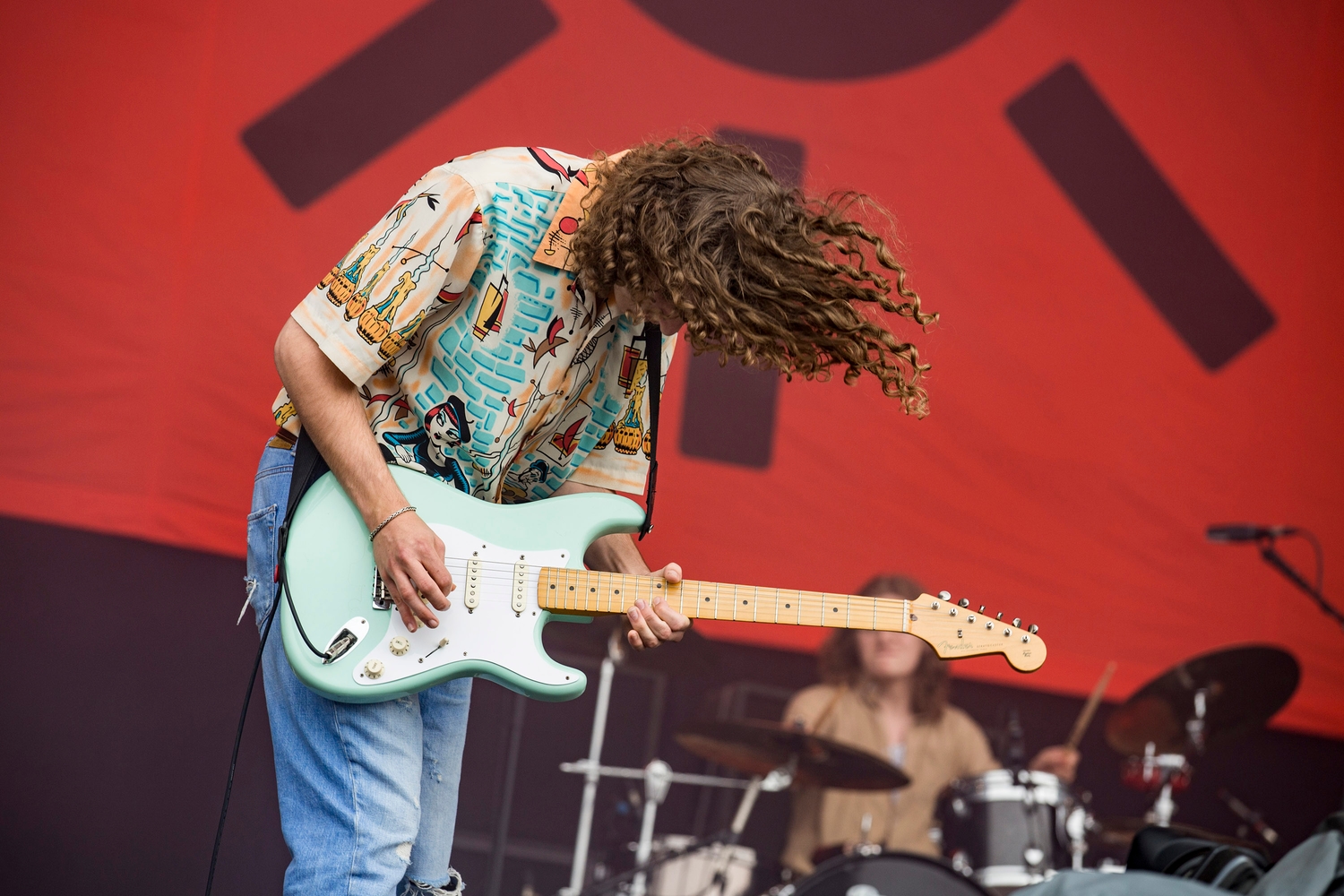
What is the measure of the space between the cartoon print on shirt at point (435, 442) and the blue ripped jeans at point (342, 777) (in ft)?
0.54

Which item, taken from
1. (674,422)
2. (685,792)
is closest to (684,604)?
(674,422)

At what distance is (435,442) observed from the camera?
70.4 inches

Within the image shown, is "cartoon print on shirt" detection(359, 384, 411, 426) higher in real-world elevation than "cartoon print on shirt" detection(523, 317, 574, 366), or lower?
lower

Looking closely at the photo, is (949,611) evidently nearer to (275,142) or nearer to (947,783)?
(947,783)

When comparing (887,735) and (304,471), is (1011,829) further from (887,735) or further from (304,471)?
(304,471)

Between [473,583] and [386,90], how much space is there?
2.17 meters

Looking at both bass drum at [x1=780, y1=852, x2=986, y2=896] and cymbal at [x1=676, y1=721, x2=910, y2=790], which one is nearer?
bass drum at [x1=780, y1=852, x2=986, y2=896]

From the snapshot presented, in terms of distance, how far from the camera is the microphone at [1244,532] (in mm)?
3602

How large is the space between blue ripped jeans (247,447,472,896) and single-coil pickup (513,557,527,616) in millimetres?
213

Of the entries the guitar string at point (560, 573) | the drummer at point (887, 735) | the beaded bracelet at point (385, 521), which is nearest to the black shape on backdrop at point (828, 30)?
the drummer at point (887, 735)

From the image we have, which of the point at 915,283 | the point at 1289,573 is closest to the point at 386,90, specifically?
the point at 915,283

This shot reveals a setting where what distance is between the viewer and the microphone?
3.60 meters

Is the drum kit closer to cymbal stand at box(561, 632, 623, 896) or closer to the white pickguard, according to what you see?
cymbal stand at box(561, 632, 623, 896)

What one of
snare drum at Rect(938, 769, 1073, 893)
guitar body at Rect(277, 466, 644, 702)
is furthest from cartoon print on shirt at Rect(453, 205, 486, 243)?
snare drum at Rect(938, 769, 1073, 893)
